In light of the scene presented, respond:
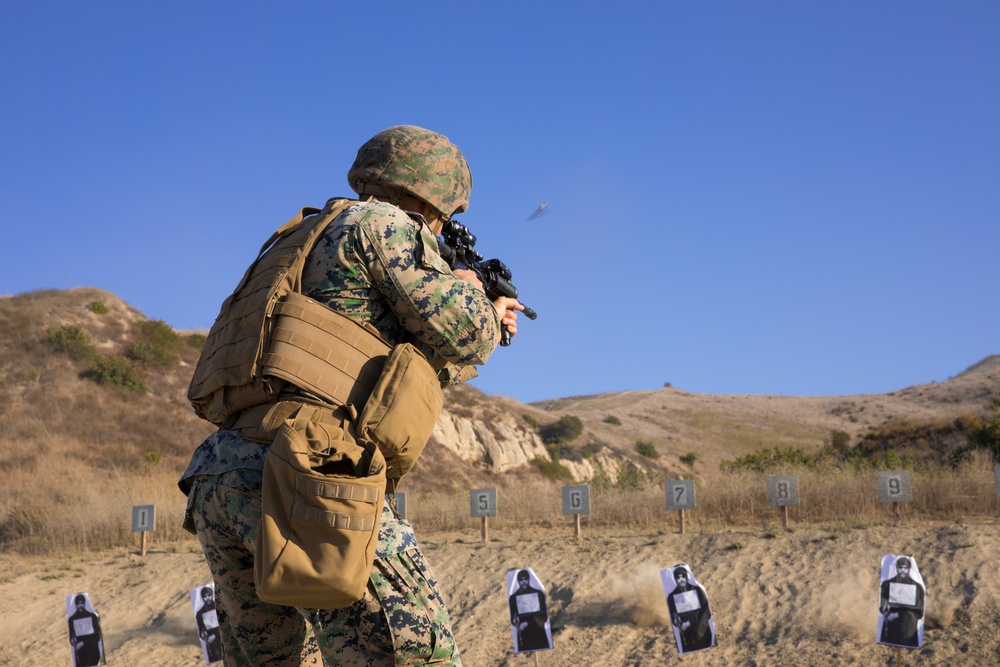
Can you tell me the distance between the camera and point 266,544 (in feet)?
6.70

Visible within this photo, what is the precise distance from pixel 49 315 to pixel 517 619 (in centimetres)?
2931

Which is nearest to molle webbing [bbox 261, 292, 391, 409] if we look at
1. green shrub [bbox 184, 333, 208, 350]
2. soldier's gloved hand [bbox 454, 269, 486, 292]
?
soldier's gloved hand [bbox 454, 269, 486, 292]

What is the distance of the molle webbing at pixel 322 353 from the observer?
2.25 metres

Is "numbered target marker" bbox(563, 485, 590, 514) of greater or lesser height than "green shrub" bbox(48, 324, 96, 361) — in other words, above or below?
below

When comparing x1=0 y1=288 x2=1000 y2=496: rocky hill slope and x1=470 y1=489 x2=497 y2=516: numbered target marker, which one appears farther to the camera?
x1=0 y1=288 x2=1000 y2=496: rocky hill slope

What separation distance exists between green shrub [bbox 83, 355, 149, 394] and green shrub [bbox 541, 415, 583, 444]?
47.5ft

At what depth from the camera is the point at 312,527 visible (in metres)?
2.06

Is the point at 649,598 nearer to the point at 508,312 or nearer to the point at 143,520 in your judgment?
the point at 508,312

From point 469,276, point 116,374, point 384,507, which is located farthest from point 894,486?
point 116,374

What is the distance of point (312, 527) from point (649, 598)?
286 inches

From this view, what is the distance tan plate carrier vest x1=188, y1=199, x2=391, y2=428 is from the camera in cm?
225

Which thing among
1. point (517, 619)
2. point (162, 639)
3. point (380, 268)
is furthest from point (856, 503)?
point (380, 268)

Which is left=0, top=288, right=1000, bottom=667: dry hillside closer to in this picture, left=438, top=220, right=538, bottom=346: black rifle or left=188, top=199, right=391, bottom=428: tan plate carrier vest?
left=438, top=220, right=538, bottom=346: black rifle

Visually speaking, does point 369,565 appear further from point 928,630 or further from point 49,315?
point 49,315
